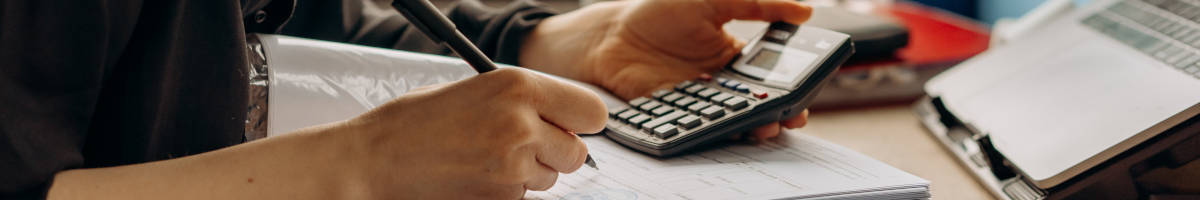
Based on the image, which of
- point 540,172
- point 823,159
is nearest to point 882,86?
point 823,159

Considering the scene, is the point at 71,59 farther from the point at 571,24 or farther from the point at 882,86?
the point at 882,86

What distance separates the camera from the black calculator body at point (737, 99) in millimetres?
490

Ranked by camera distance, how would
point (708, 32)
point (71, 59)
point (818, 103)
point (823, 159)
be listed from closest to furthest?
1. point (71, 59)
2. point (823, 159)
3. point (708, 32)
4. point (818, 103)

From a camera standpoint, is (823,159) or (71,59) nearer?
(71,59)

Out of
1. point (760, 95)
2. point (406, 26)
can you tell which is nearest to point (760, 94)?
point (760, 95)

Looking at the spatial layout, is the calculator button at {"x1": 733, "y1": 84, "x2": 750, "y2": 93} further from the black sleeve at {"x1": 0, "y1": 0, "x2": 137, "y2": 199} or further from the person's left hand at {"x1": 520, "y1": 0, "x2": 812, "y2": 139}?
the black sleeve at {"x1": 0, "y1": 0, "x2": 137, "y2": 199}

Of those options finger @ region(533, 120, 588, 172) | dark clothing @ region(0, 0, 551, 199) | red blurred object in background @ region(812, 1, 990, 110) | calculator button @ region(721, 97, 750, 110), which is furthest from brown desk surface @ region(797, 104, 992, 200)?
dark clothing @ region(0, 0, 551, 199)

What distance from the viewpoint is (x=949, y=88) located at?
66cm

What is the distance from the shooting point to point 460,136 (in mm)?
381

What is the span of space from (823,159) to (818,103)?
0.97 ft

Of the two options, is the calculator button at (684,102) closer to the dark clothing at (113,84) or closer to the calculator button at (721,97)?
the calculator button at (721,97)

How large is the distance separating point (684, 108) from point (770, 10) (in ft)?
0.40

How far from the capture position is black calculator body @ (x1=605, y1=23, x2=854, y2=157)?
0.49 m

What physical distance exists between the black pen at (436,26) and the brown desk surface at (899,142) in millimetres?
285
